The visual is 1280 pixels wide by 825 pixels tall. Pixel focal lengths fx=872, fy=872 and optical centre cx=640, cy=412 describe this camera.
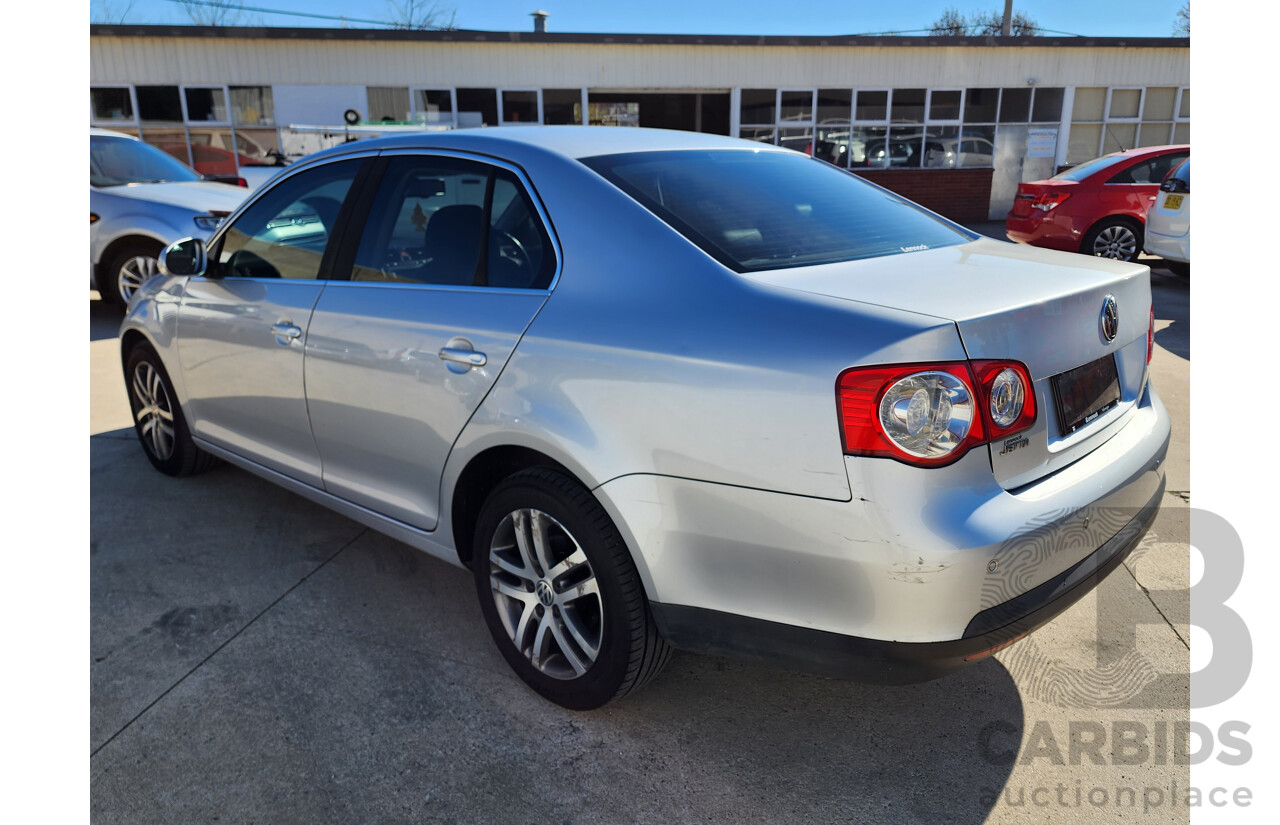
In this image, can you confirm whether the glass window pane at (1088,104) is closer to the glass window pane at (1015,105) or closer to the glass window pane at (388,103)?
the glass window pane at (1015,105)

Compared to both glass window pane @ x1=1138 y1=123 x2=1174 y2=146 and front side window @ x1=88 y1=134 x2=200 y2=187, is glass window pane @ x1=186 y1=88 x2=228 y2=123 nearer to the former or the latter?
front side window @ x1=88 y1=134 x2=200 y2=187

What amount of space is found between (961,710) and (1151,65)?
21704 millimetres

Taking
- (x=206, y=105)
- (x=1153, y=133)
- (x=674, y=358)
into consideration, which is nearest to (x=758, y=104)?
(x=1153, y=133)

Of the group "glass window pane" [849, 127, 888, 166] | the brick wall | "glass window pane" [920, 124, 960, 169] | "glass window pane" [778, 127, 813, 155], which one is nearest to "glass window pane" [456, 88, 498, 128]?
"glass window pane" [778, 127, 813, 155]

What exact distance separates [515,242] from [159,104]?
18182 millimetres

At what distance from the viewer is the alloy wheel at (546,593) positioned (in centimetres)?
245

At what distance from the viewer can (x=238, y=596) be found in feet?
10.8

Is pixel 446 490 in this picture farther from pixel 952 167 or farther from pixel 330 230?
pixel 952 167

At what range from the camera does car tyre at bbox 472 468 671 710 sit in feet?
7.44

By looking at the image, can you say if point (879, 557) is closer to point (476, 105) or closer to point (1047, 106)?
point (476, 105)

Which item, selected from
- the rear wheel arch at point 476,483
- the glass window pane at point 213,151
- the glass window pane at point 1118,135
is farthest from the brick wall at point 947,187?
the rear wheel arch at point 476,483

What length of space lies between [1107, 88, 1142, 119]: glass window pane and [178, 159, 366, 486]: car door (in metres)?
21.1

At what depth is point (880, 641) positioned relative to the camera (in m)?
1.92

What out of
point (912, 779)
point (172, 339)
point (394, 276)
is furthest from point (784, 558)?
point (172, 339)
